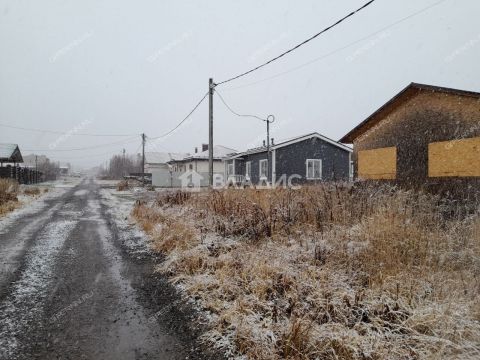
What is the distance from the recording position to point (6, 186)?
1722 centimetres

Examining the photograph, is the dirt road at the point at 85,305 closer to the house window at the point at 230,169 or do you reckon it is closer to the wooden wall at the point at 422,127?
the wooden wall at the point at 422,127

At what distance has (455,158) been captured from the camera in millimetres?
9023

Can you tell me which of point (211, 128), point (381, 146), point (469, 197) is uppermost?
point (211, 128)

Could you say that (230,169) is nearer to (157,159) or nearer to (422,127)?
(422,127)

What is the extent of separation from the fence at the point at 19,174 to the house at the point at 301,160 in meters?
23.7

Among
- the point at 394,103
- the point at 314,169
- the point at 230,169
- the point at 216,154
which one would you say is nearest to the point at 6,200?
the point at 394,103

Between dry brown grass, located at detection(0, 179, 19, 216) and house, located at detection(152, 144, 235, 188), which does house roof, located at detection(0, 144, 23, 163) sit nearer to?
house, located at detection(152, 144, 235, 188)

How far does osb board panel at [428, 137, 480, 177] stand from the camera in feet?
28.3

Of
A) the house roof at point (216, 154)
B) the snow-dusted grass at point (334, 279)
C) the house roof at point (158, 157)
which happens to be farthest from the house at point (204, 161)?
the snow-dusted grass at point (334, 279)

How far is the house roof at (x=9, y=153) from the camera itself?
32344 millimetres

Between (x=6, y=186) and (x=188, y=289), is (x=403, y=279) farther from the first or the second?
(x=6, y=186)

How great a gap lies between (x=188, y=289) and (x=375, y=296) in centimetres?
244

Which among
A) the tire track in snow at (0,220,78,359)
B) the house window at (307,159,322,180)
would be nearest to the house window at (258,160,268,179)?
the house window at (307,159,322,180)

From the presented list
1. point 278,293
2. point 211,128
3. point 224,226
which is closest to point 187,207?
point 224,226
